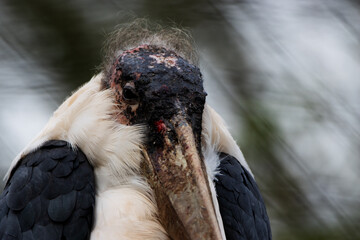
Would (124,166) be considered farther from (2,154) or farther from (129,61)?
(2,154)

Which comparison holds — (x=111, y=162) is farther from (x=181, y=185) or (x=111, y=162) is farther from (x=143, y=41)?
(x=143, y=41)

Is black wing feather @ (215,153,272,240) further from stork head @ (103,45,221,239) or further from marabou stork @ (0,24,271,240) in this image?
stork head @ (103,45,221,239)

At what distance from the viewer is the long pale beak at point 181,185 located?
2.67m

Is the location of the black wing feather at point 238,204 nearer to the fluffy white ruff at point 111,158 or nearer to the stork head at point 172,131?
the fluffy white ruff at point 111,158

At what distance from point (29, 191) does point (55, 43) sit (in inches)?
76.5

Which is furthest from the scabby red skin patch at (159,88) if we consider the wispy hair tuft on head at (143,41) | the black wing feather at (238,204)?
the black wing feather at (238,204)

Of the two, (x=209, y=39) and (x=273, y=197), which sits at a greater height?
(x=209, y=39)

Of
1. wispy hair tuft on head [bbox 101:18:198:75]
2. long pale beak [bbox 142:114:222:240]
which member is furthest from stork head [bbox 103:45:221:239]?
wispy hair tuft on head [bbox 101:18:198:75]

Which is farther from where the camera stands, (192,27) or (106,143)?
(192,27)

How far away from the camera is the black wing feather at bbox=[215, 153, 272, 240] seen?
306 centimetres

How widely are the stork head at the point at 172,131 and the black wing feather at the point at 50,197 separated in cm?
28

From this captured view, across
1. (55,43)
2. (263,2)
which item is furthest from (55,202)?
(263,2)

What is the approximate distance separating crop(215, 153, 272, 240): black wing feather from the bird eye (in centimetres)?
52

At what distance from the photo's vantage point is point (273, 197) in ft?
17.2
